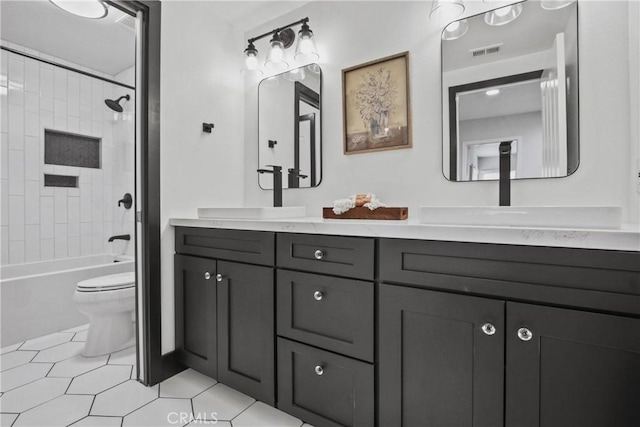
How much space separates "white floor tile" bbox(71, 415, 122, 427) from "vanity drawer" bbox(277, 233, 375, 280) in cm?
101

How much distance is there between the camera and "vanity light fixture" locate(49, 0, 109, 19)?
1.59 m

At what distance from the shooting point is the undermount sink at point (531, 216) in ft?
3.05

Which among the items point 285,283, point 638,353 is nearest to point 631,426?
point 638,353

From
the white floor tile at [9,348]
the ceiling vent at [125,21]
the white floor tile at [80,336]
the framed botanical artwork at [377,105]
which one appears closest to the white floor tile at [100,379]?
the white floor tile at [80,336]

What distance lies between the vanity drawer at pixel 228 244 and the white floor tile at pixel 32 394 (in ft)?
3.03

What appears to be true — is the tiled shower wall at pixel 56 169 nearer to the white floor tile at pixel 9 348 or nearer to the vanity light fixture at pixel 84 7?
the white floor tile at pixel 9 348

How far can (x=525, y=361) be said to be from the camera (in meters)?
0.93

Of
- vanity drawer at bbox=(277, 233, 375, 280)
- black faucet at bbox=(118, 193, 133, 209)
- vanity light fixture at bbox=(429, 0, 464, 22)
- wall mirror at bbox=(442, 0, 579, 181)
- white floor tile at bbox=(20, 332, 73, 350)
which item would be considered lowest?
white floor tile at bbox=(20, 332, 73, 350)

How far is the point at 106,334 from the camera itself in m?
2.09

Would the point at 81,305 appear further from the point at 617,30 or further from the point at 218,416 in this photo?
the point at 617,30

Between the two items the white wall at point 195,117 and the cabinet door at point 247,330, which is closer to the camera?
the cabinet door at point 247,330

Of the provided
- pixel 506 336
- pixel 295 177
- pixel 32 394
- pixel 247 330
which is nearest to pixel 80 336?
pixel 32 394

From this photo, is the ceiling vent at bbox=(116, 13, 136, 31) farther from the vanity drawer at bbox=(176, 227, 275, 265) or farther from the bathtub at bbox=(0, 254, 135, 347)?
the bathtub at bbox=(0, 254, 135, 347)

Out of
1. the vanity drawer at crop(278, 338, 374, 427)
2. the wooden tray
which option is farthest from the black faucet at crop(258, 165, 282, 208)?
the vanity drawer at crop(278, 338, 374, 427)
